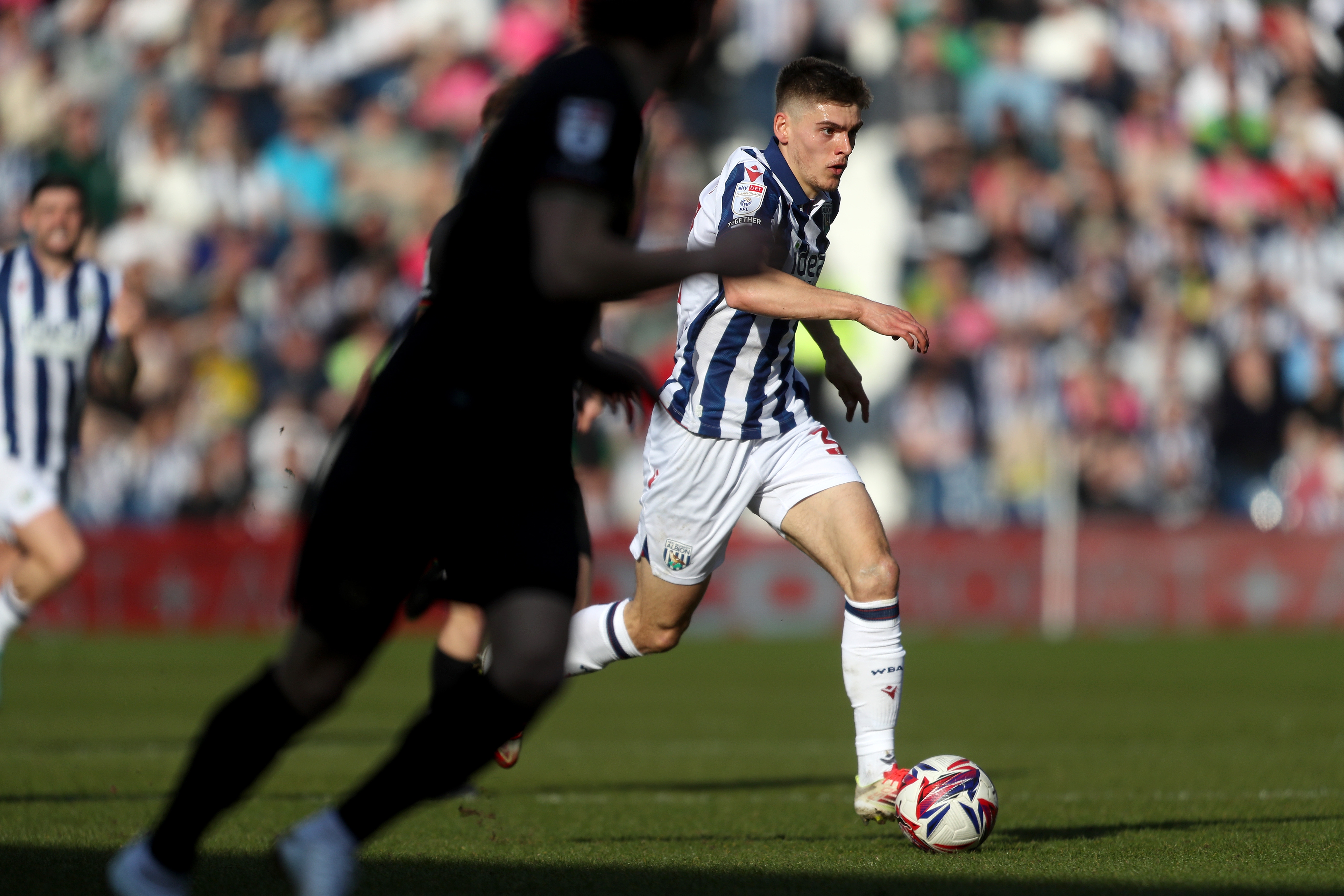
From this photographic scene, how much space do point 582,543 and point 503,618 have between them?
2.88 meters

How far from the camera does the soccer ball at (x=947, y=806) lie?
5.69 metres

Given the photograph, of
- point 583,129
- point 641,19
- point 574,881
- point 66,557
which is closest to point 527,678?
point 583,129

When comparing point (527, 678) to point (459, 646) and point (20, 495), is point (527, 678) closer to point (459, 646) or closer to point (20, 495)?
point (459, 646)

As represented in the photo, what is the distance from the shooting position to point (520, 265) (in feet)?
12.8

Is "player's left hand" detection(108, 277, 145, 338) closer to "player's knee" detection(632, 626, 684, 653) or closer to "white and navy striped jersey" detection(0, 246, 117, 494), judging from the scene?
"white and navy striped jersey" detection(0, 246, 117, 494)

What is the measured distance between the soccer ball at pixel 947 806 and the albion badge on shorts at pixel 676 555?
120cm

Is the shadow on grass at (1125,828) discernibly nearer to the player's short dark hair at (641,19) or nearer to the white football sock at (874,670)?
the white football sock at (874,670)

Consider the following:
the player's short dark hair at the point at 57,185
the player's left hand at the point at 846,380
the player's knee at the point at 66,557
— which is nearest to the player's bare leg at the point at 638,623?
the player's left hand at the point at 846,380

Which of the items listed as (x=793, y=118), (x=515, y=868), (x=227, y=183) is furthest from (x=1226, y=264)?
(x=515, y=868)

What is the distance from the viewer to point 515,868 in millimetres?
5324

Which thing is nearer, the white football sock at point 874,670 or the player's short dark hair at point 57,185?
the white football sock at point 874,670

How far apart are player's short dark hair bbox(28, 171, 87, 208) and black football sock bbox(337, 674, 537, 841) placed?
17.3 ft

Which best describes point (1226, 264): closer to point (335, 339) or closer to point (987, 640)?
point (987, 640)

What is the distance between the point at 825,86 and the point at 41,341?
4.34 metres
